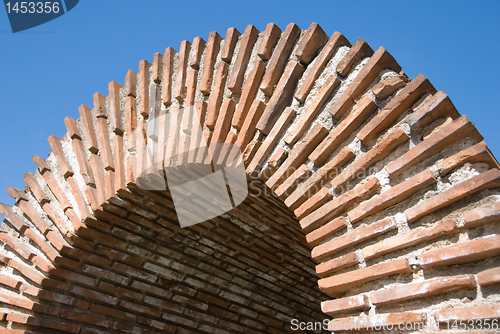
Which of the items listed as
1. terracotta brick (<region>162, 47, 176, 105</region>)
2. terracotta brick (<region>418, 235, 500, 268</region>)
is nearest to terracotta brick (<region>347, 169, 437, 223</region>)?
terracotta brick (<region>418, 235, 500, 268</region>)

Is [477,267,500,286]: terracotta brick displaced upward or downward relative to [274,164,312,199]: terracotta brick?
downward

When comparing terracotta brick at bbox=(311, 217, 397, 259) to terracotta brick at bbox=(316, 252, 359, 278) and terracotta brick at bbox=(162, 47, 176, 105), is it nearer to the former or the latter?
terracotta brick at bbox=(316, 252, 359, 278)

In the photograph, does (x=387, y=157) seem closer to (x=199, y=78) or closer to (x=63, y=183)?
(x=199, y=78)

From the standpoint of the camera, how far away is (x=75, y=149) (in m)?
3.13

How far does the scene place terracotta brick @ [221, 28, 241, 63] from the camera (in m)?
2.60

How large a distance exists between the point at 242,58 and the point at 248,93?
291mm

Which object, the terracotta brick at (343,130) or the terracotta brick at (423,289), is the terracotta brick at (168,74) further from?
the terracotta brick at (423,289)

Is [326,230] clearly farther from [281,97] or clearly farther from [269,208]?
[269,208]

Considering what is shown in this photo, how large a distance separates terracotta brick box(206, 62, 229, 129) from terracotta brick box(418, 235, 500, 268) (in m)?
1.45

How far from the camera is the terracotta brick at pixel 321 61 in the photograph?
2158mm

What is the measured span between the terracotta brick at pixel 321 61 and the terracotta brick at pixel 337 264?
89 centimetres

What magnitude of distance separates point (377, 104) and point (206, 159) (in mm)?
1046

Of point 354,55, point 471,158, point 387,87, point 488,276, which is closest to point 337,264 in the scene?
point 488,276

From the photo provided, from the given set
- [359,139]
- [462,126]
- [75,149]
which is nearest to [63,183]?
[75,149]
